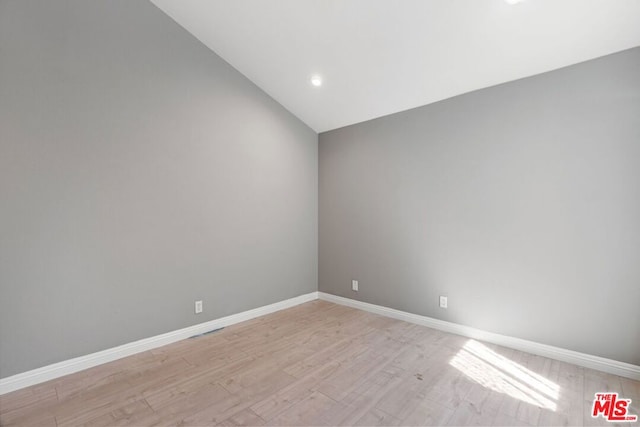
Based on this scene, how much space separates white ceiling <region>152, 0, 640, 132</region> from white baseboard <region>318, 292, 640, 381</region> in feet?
7.79

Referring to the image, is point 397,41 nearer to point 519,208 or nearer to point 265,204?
point 519,208

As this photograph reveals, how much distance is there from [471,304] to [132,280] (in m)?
3.21

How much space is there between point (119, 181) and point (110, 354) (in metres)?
1.46

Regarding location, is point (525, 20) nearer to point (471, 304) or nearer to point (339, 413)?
point (471, 304)

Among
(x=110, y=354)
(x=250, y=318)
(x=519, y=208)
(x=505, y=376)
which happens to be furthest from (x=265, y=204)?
(x=505, y=376)

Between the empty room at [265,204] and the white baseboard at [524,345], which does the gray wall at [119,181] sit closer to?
the empty room at [265,204]

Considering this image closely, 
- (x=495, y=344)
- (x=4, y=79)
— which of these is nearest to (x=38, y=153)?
(x=4, y=79)

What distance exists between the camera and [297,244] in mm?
4070

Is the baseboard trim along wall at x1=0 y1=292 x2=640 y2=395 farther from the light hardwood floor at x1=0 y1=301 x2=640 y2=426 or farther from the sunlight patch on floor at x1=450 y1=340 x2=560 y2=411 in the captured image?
the sunlight patch on floor at x1=450 y1=340 x2=560 y2=411

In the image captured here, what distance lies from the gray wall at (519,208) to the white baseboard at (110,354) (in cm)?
168

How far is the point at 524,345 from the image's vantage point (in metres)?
2.60

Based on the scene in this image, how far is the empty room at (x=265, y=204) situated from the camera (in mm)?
2029

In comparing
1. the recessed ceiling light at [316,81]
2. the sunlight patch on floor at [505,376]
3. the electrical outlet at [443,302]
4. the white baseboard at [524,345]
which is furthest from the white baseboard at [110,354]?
the recessed ceiling light at [316,81]

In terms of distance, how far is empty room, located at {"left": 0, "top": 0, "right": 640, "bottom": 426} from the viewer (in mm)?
2029
